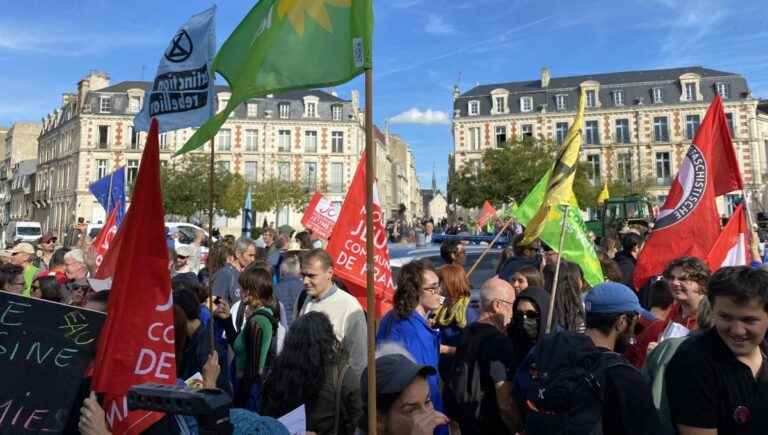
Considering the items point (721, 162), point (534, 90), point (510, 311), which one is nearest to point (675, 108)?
point (534, 90)

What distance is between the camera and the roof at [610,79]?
49000 mm

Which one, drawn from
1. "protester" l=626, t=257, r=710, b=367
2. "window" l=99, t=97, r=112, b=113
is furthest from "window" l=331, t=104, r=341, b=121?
"protester" l=626, t=257, r=710, b=367

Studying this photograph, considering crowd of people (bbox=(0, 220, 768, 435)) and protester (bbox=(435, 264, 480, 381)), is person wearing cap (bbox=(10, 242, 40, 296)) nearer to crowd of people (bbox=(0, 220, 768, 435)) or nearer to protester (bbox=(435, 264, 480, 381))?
crowd of people (bbox=(0, 220, 768, 435))

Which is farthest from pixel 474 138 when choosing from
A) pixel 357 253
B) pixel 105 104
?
pixel 357 253

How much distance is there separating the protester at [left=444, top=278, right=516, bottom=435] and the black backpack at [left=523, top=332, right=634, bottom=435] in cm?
70

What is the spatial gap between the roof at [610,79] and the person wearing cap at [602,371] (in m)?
52.4

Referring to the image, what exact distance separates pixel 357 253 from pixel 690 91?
50843 millimetres

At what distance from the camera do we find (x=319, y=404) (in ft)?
9.36

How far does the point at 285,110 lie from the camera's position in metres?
50.8

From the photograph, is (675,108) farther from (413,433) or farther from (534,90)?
(413,433)

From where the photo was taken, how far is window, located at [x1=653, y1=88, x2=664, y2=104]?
4862 cm

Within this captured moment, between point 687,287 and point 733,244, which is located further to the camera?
point 733,244

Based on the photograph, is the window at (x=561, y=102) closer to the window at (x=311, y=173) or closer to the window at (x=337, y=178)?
the window at (x=337, y=178)

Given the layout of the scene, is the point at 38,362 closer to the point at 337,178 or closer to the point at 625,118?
the point at 337,178
